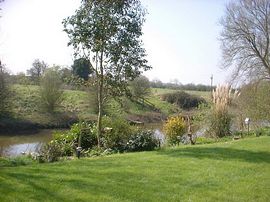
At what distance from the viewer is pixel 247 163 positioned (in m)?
8.66

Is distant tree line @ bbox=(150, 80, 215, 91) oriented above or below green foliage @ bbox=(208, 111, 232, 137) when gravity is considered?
above

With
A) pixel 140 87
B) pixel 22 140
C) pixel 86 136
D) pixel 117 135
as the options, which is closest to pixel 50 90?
pixel 22 140

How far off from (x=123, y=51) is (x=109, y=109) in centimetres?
2058

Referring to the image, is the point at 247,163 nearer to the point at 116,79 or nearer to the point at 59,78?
the point at 116,79

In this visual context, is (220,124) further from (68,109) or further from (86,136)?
(68,109)

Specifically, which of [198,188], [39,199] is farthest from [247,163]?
[39,199]

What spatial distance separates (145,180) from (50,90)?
1026 inches

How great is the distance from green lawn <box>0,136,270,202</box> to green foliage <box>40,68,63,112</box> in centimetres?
2304

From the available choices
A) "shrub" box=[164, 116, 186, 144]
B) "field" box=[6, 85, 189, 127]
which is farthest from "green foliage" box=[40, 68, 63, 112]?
"shrub" box=[164, 116, 186, 144]

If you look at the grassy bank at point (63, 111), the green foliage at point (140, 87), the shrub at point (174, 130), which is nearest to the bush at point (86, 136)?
the shrub at point (174, 130)

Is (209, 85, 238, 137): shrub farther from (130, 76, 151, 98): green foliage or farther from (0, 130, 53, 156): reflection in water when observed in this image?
(130, 76, 151, 98): green foliage

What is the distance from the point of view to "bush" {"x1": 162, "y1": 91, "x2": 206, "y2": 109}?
4122 cm

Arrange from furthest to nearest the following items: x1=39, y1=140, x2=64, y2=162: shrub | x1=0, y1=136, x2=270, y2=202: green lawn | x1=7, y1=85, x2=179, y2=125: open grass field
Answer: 1. x1=7, y1=85, x2=179, y2=125: open grass field
2. x1=39, y1=140, x2=64, y2=162: shrub
3. x1=0, y1=136, x2=270, y2=202: green lawn

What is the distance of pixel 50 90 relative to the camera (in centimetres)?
3162
